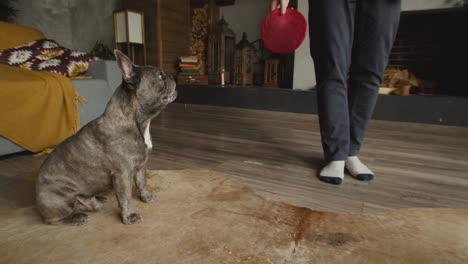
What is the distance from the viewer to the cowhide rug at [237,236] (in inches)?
26.0

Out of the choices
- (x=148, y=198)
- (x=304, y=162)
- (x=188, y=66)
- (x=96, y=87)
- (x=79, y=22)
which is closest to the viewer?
(x=148, y=198)

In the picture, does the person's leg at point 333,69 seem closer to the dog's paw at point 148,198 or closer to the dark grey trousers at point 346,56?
the dark grey trousers at point 346,56

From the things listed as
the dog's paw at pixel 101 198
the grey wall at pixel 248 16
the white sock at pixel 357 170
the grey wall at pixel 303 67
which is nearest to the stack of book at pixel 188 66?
the grey wall at pixel 248 16

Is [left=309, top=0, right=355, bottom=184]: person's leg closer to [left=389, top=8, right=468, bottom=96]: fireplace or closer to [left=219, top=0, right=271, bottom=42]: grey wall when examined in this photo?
[left=389, top=8, right=468, bottom=96]: fireplace

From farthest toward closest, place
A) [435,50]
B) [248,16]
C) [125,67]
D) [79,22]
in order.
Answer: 1. [79,22]
2. [248,16]
3. [435,50]
4. [125,67]

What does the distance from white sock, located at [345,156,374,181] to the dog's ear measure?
99 centimetres

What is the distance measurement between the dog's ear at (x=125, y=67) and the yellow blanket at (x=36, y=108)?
105 cm

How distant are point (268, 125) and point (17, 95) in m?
1.71

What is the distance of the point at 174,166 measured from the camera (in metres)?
1.30

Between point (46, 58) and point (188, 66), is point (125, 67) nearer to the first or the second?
point (46, 58)

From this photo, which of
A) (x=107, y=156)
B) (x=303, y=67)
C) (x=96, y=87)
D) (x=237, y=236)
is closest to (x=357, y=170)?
(x=237, y=236)

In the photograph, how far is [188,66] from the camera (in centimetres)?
401

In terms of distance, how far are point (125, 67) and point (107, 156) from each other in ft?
0.83

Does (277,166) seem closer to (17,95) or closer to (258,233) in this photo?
(258,233)
